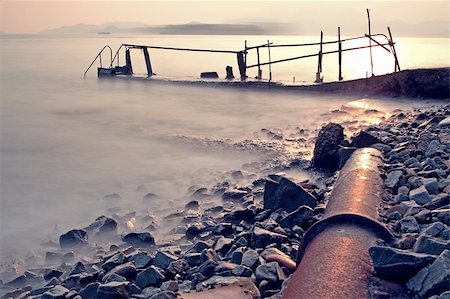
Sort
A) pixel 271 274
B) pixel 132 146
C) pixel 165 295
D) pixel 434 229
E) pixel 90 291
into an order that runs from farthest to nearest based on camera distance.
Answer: pixel 132 146 < pixel 90 291 < pixel 271 274 < pixel 165 295 < pixel 434 229

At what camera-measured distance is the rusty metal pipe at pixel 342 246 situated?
245 centimetres

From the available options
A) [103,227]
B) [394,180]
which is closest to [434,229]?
[394,180]

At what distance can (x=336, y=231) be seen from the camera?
3062 millimetres

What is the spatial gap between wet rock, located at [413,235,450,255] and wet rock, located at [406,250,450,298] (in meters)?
0.23

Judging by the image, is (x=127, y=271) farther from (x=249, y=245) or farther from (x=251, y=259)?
(x=249, y=245)

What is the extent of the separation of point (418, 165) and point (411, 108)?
7.84 m

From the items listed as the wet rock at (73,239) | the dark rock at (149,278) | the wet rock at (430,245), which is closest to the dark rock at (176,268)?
the dark rock at (149,278)

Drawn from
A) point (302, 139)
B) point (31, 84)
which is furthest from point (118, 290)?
point (31, 84)

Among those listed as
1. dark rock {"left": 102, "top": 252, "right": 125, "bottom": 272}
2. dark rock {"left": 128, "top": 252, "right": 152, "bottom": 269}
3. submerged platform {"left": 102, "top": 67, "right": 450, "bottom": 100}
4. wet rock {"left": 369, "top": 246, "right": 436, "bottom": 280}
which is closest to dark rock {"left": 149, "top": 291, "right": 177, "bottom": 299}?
dark rock {"left": 128, "top": 252, "right": 152, "bottom": 269}

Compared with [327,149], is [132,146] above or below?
below

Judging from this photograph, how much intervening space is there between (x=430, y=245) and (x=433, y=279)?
432 mm

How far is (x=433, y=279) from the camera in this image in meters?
2.54

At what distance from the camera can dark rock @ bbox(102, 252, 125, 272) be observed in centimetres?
446

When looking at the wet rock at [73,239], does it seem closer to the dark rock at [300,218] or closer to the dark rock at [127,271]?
the dark rock at [127,271]
